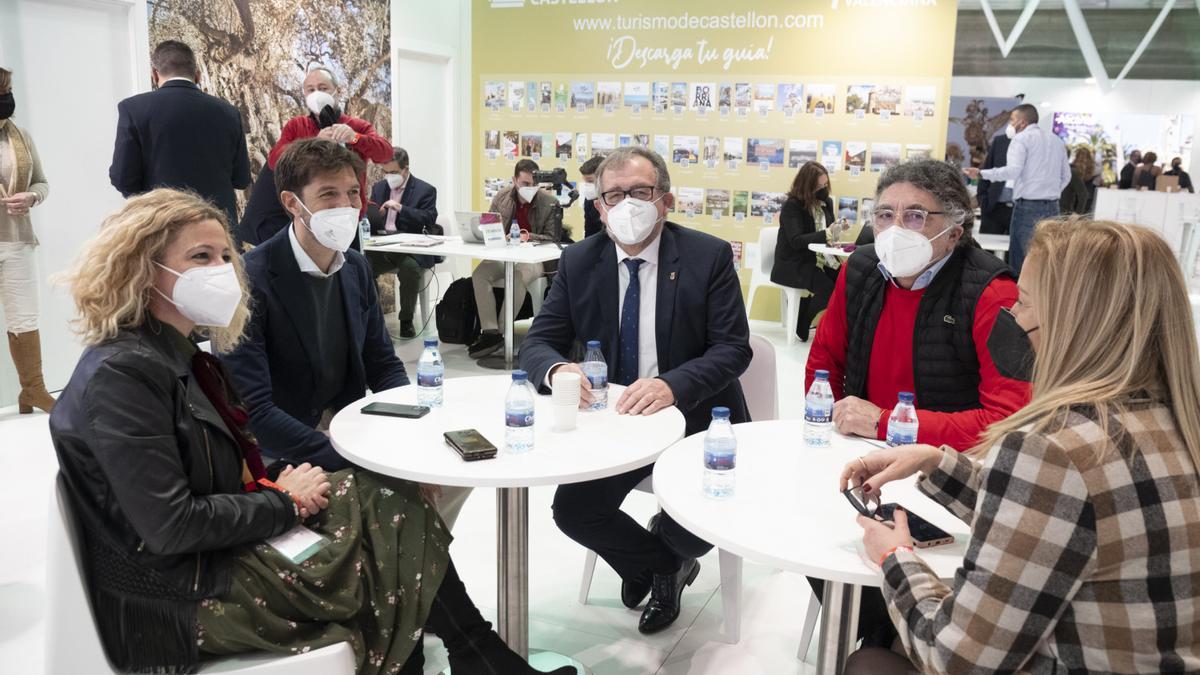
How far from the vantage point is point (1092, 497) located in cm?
115

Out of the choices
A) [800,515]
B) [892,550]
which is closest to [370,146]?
[800,515]

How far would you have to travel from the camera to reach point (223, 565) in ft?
5.40

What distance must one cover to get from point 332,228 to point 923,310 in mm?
1661

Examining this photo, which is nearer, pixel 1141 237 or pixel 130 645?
pixel 1141 237

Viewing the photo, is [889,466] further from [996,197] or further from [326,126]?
[996,197]

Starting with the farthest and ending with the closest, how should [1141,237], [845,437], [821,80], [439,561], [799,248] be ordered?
[821,80] → [799,248] → [845,437] → [439,561] → [1141,237]

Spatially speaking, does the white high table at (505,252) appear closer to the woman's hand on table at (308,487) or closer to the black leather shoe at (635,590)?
the black leather shoe at (635,590)

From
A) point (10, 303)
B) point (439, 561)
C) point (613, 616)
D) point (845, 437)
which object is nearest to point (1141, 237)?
point (845, 437)

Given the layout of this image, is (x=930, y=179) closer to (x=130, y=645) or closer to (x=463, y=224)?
(x=130, y=645)

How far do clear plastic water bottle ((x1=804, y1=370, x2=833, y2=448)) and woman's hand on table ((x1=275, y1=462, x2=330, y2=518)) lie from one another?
42.4 inches

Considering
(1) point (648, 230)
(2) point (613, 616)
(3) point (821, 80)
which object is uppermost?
(3) point (821, 80)

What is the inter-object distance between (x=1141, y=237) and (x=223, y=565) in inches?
62.0

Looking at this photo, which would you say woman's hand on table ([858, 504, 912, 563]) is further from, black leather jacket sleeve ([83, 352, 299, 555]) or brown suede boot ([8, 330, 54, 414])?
brown suede boot ([8, 330, 54, 414])

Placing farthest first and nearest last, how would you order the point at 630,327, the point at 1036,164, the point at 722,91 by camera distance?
the point at 722,91 → the point at 1036,164 → the point at 630,327
